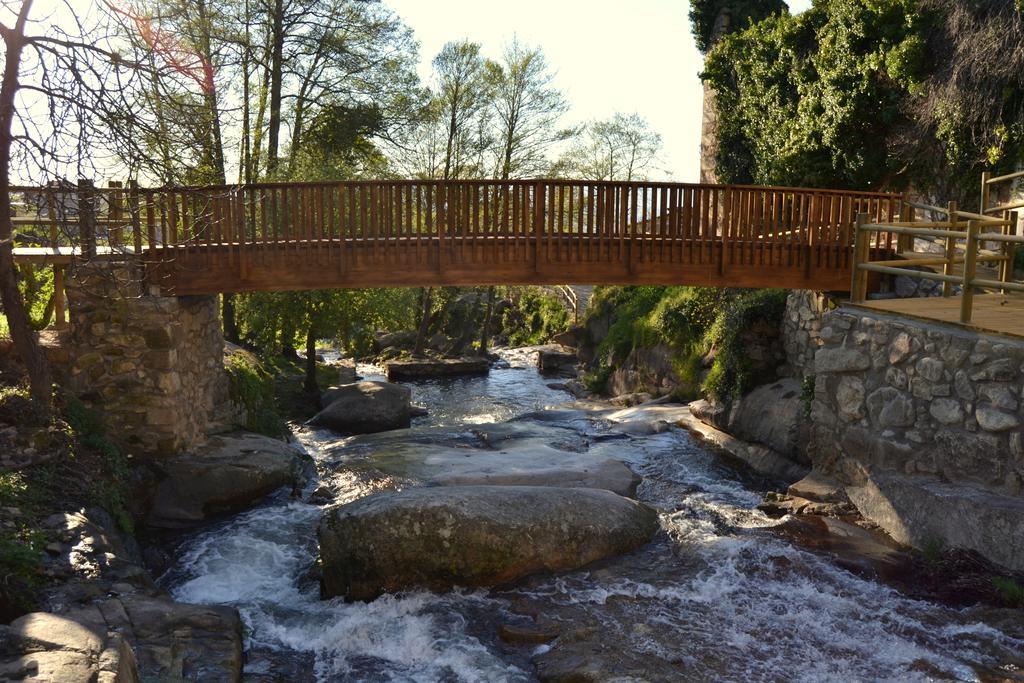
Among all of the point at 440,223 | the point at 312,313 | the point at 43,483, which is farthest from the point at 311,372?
the point at 43,483

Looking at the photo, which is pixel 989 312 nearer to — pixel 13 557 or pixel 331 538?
pixel 331 538

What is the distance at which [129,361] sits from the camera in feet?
36.0

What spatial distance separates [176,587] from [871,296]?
1025cm

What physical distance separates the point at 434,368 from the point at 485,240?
13.2 metres

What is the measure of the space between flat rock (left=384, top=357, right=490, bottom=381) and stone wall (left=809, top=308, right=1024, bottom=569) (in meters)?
15.4

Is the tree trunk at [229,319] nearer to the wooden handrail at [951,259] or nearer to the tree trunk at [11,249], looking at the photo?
the tree trunk at [11,249]

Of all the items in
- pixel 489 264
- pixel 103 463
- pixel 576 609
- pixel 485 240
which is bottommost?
pixel 576 609

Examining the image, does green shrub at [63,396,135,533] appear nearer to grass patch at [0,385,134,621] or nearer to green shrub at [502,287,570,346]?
grass patch at [0,385,134,621]

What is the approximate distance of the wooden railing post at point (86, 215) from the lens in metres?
8.18

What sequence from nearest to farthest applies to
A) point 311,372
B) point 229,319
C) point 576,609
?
point 576,609, point 311,372, point 229,319

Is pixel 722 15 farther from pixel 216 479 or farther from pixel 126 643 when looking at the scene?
pixel 126 643

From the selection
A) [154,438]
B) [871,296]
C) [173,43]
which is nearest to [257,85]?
[173,43]

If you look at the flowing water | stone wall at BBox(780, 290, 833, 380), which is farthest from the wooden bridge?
the flowing water

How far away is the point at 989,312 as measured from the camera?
959 centimetres
